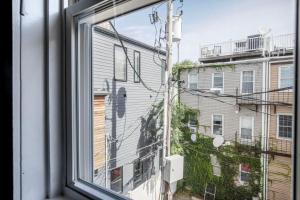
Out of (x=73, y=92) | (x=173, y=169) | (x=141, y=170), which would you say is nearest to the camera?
(x=173, y=169)

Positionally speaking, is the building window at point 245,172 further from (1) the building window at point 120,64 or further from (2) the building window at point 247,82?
(1) the building window at point 120,64

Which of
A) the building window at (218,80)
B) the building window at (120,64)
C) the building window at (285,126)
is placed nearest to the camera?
the building window at (285,126)

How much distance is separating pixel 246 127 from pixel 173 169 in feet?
0.85

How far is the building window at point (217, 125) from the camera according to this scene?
0.63 metres

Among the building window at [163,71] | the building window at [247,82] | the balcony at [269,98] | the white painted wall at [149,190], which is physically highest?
the building window at [163,71]

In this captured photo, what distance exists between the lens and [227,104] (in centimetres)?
62

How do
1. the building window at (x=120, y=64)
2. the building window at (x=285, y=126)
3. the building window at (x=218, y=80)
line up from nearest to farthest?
the building window at (x=285, y=126) < the building window at (x=218, y=80) < the building window at (x=120, y=64)

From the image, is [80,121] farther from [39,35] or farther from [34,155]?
[39,35]

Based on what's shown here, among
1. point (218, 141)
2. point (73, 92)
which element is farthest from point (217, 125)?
point (73, 92)

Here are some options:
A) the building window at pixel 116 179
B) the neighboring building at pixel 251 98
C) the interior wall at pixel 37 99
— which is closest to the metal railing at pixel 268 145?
the neighboring building at pixel 251 98

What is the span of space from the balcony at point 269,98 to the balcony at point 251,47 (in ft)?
0.28

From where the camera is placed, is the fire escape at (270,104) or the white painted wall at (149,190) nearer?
the fire escape at (270,104)

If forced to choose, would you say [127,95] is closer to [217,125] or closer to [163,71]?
[163,71]
